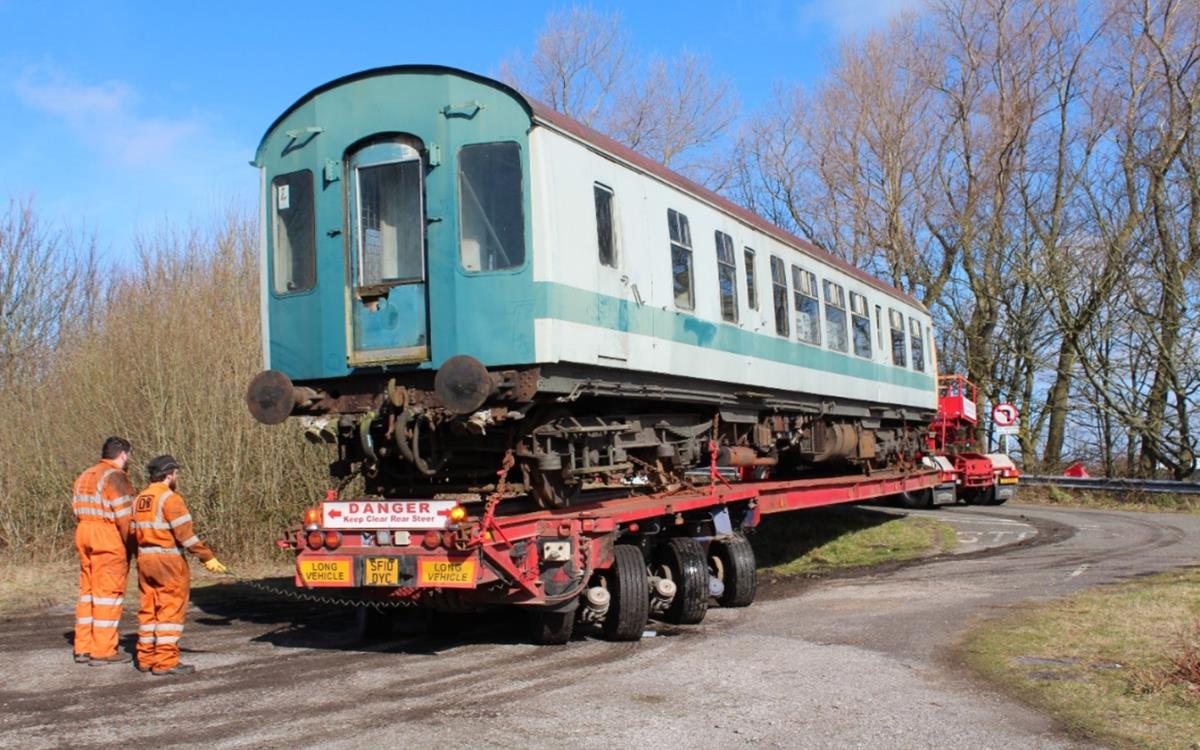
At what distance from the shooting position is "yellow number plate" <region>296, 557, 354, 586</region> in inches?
295

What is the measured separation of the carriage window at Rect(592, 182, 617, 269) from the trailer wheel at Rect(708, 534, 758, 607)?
3193 millimetres

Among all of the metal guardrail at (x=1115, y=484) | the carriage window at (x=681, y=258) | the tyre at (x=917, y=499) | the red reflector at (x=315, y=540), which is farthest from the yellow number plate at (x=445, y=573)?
the metal guardrail at (x=1115, y=484)

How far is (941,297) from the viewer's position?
1179 inches

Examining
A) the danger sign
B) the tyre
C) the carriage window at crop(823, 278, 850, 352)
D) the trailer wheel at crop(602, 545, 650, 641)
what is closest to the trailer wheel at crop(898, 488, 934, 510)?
the tyre

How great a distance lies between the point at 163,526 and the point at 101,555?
0.62m

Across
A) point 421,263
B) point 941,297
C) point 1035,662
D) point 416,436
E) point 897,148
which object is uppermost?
point 897,148

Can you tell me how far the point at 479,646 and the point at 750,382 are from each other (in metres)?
3.87

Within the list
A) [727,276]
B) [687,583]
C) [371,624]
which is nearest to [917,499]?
[727,276]

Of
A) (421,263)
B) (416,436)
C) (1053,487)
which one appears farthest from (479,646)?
(1053,487)

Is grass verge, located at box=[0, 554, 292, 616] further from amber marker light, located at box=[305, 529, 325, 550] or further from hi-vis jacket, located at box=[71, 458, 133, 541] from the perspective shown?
amber marker light, located at box=[305, 529, 325, 550]

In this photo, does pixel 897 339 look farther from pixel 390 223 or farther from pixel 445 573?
pixel 445 573

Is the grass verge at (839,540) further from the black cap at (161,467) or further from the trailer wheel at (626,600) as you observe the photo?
the black cap at (161,467)

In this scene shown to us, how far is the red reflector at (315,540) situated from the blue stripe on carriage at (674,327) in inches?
79.1

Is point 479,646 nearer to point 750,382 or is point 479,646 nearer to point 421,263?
point 421,263
